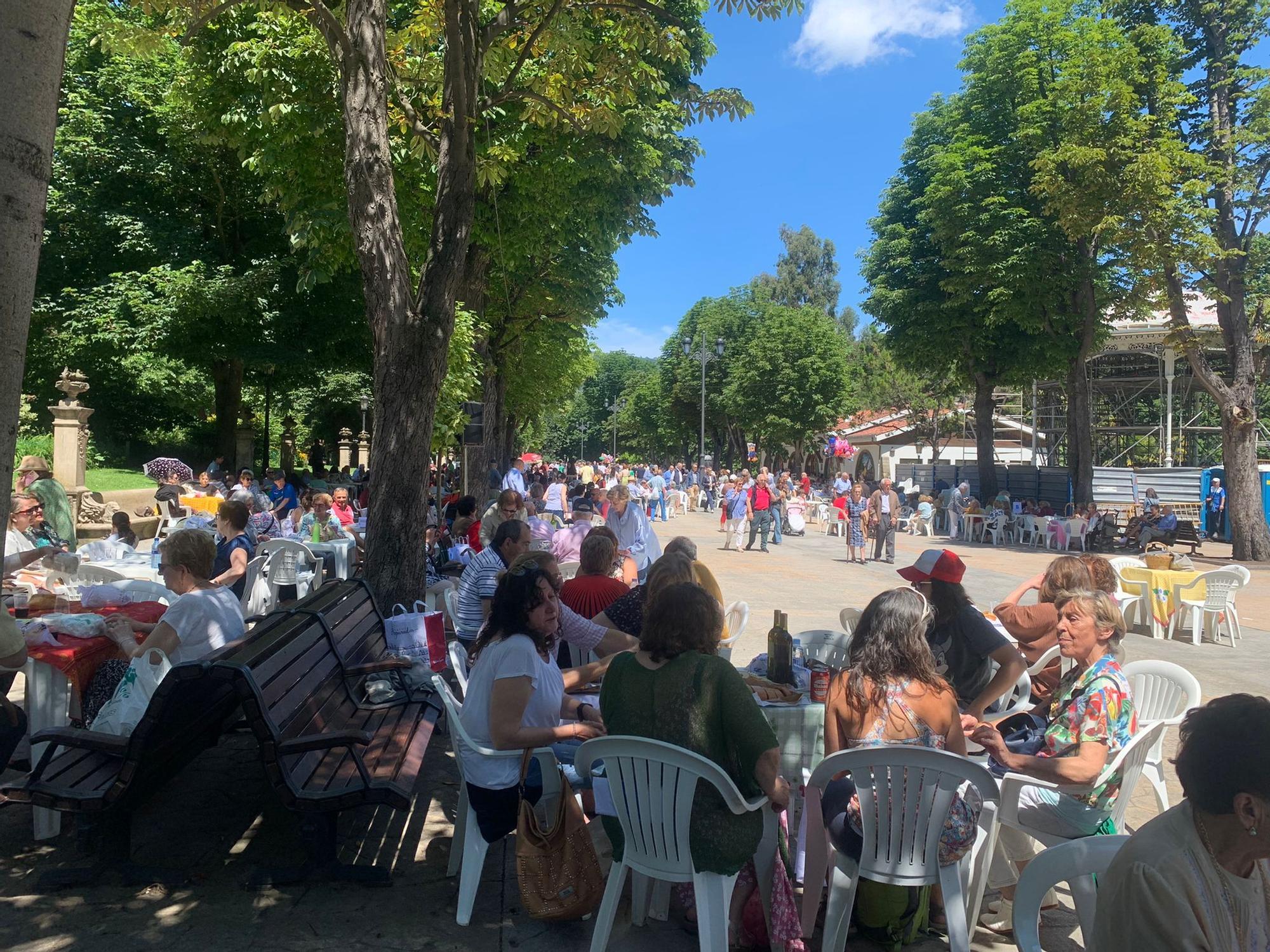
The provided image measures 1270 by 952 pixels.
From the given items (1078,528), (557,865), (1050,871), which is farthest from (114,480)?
(1050,871)

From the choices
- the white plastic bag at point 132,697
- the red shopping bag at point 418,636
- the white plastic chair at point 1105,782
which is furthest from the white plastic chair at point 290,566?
the white plastic chair at point 1105,782

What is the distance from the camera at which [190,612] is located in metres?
4.43

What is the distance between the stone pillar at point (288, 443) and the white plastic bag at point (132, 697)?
36453mm

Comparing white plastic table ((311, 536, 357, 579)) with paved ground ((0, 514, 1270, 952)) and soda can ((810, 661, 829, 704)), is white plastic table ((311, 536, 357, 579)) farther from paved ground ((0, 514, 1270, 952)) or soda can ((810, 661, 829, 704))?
soda can ((810, 661, 829, 704))

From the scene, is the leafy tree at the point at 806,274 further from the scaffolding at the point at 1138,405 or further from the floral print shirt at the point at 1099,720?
the floral print shirt at the point at 1099,720

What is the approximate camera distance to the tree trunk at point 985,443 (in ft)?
92.7

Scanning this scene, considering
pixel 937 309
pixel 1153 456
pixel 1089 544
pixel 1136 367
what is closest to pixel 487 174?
pixel 1089 544

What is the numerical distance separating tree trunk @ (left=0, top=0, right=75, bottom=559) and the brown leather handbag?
2.12 meters

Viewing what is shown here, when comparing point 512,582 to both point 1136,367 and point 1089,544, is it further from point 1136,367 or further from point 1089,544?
point 1136,367

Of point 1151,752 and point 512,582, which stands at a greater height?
point 512,582

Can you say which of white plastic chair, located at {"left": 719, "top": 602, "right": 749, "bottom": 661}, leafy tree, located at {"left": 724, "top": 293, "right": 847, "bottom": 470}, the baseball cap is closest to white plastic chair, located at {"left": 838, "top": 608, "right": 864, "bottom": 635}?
white plastic chair, located at {"left": 719, "top": 602, "right": 749, "bottom": 661}

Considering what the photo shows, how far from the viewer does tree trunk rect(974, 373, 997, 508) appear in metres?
→ 28.3

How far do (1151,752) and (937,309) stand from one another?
24.4 m

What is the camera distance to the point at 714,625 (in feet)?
10.8
